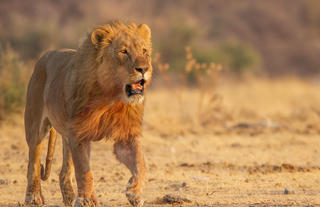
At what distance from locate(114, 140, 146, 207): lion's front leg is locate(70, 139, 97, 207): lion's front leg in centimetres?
30

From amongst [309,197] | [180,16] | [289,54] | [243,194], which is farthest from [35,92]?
[289,54]

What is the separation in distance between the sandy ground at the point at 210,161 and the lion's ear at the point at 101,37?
1.49m

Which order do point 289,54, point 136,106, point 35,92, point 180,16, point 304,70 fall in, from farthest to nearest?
point 289,54
point 304,70
point 180,16
point 35,92
point 136,106

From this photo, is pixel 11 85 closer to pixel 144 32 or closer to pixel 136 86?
pixel 144 32

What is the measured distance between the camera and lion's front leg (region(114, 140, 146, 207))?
4.98 m

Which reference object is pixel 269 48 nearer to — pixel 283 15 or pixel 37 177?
pixel 283 15

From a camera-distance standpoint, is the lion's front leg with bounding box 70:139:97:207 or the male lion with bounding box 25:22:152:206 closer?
the male lion with bounding box 25:22:152:206

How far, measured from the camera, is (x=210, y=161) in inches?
330

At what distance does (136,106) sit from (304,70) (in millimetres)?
35374

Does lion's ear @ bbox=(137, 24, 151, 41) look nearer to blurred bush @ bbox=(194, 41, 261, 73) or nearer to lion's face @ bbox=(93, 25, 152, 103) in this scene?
lion's face @ bbox=(93, 25, 152, 103)

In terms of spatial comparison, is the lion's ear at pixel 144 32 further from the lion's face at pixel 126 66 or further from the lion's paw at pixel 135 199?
the lion's paw at pixel 135 199

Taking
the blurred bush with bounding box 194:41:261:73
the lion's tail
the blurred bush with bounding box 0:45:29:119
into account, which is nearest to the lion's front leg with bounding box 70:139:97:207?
the lion's tail

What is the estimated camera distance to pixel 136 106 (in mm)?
5258

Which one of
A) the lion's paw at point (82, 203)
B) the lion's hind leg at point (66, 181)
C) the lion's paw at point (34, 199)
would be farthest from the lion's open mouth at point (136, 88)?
the lion's paw at point (34, 199)
